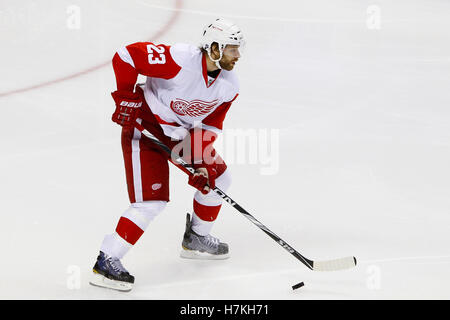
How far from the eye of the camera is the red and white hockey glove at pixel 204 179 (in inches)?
138

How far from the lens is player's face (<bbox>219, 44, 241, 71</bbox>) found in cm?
337

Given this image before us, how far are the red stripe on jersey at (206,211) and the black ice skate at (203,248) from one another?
0.30ft

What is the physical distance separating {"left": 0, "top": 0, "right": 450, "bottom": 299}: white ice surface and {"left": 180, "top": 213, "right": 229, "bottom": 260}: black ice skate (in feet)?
0.14

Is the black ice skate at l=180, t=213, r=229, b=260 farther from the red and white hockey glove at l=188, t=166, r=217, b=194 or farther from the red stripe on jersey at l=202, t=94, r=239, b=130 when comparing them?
the red stripe on jersey at l=202, t=94, r=239, b=130

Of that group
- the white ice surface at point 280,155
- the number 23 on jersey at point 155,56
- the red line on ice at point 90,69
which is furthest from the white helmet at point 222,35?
the red line on ice at point 90,69

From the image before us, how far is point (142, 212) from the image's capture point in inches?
136

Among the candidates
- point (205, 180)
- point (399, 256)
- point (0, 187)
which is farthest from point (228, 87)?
point (0, 187)

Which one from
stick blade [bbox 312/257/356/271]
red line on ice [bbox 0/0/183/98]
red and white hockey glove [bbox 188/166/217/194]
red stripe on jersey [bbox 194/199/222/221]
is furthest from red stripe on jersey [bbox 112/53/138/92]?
red line on ice [bbox 0/0/183/98]

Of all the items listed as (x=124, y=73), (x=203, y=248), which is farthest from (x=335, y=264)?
(x=124, y=73)

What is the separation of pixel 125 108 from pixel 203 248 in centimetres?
77

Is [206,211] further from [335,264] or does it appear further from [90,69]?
[90,69]

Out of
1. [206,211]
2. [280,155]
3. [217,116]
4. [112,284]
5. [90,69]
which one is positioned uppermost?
[90,69]

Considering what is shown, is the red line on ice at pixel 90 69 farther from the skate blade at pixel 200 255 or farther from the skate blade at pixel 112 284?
the skate blade at pixel 112 284

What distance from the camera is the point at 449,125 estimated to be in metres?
5.11
